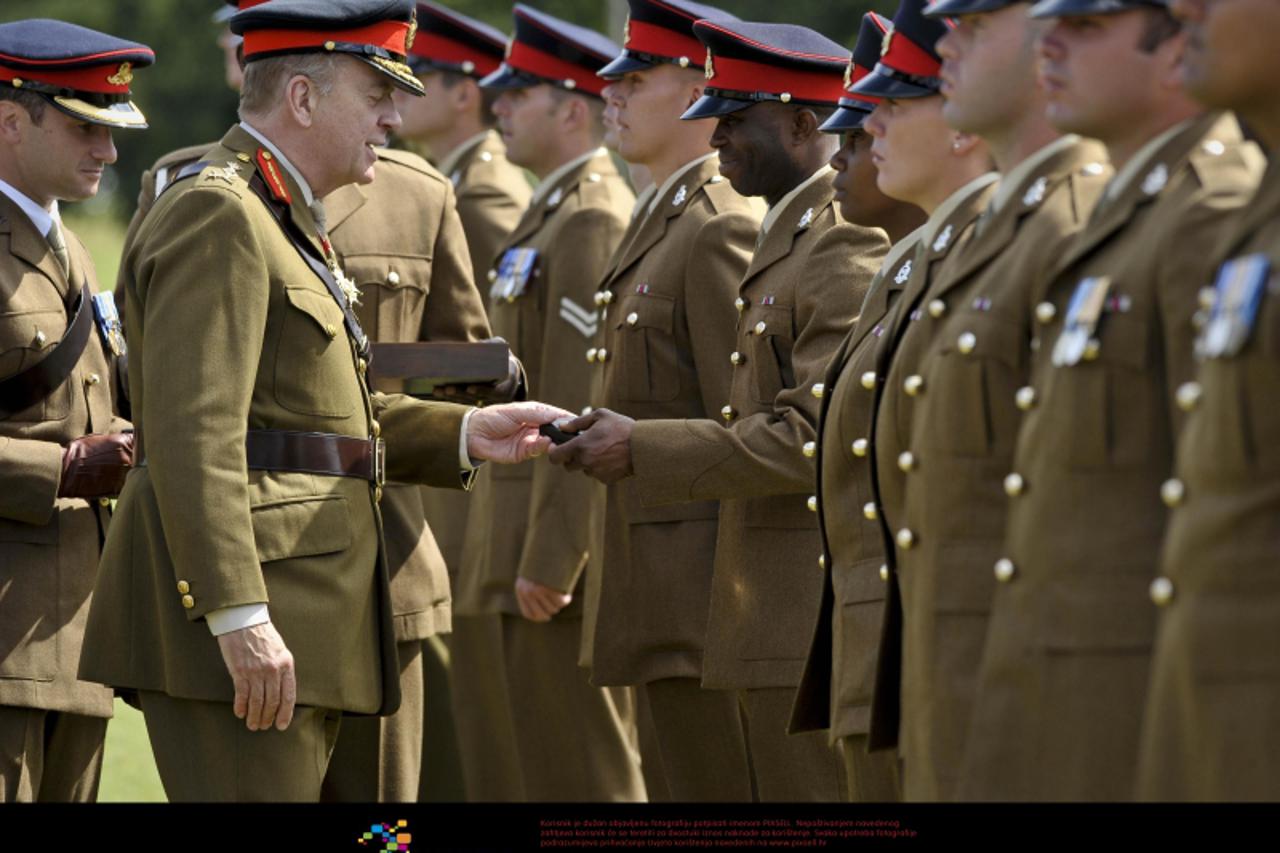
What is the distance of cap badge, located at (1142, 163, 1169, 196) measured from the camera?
325 cm

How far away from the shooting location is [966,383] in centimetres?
356

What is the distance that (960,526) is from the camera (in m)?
3.59

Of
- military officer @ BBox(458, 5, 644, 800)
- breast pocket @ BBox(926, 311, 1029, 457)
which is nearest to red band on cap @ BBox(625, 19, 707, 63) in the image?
military officer @ BBox(458, 5, 644, 800)

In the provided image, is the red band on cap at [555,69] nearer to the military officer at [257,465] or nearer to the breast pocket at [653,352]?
the breast pocket at [653,352]

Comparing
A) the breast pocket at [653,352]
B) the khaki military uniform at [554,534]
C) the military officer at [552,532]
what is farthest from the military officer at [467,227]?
the breast pocket at [653,352]

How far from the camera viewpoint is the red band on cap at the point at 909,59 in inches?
176

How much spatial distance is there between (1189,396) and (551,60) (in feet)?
17.9

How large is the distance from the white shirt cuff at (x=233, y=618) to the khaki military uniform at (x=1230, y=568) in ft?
6.82

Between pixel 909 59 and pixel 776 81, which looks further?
pixel 776 81

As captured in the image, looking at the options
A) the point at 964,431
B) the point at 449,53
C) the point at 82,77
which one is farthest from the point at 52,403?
the point at 449,53

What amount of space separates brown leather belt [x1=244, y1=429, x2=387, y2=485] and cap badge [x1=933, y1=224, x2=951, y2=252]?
137cm

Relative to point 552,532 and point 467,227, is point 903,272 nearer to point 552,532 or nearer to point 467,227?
point 552,532
